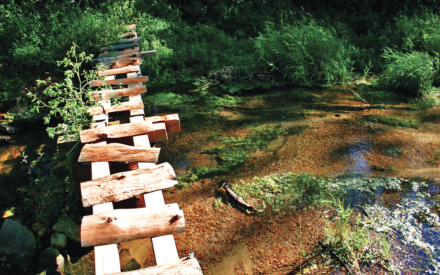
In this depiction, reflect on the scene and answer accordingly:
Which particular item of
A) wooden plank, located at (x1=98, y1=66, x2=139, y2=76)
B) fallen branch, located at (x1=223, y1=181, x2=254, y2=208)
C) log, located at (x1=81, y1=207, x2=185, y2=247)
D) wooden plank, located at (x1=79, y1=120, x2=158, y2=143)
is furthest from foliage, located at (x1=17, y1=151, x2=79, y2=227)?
wooden plank, located at (x1=98, y1=66, x2=139, y2=76)

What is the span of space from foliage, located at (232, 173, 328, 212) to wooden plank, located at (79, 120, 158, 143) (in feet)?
4.30

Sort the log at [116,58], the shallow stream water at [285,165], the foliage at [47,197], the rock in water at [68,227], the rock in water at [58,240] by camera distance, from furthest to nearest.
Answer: the log at [116,58] → the foliage at [47,197] → the rock in water at [68,227] → the rock in water at [58,240] → the shallow stream water at [285,165]

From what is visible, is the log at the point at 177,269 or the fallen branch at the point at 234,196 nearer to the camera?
the log at the point at 177,269

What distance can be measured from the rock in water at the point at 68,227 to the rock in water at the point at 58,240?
74 millimetres

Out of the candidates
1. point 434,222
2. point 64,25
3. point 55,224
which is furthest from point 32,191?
point 64,25

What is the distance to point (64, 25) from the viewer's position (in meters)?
7.25

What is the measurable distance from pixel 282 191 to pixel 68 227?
93.6 inches

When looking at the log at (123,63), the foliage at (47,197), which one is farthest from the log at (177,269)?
the log at (123,63)

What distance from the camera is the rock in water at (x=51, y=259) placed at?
3.11 m

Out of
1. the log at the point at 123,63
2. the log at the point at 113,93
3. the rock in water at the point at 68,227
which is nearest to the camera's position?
the rock in water at the point at 68,227

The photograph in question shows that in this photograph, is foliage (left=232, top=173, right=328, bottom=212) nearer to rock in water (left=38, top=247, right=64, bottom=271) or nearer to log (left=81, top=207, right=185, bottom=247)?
log (left=81, top=207, right=185, bottom=247)

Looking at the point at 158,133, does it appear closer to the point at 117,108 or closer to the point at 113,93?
the point at 117,108

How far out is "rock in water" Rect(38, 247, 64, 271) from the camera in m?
3.11

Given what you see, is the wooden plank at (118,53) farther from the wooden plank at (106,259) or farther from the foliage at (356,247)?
the foliage at (356,247)
